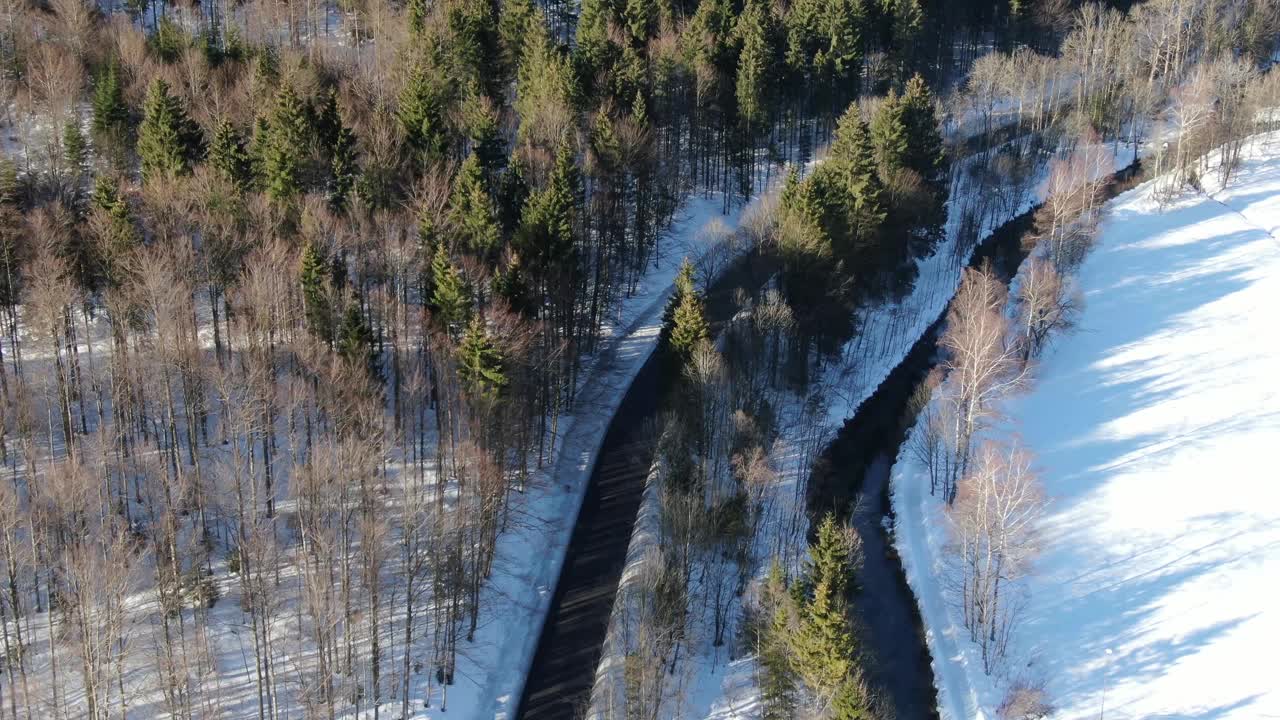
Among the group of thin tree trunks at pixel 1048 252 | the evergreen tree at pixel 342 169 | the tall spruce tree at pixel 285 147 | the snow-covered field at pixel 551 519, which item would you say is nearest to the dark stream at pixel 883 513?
the group of thin tree trunks at pixel 1048 252

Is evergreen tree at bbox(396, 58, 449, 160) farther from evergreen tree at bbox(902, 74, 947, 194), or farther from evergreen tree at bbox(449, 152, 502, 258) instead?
evergreen tree at bbox(902, 74, 947, 194)

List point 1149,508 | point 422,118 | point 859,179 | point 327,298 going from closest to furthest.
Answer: point 327,298
point 1149,508
point 422,118
point 859,179

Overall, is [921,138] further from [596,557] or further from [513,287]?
[596,557]

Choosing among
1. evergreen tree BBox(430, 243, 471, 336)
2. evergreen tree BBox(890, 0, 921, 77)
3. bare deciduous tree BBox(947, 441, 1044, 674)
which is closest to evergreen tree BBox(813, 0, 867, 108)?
evergreen tree BBox(890, 0, 921, 77)

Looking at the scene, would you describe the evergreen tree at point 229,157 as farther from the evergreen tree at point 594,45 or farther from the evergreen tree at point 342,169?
the evergreen tree at point 594,45

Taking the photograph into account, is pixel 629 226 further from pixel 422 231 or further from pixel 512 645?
pixel 512 645

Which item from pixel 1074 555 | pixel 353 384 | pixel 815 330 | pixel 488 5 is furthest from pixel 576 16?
pixel 1074 555

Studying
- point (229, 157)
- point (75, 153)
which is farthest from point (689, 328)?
point (75, 153)
